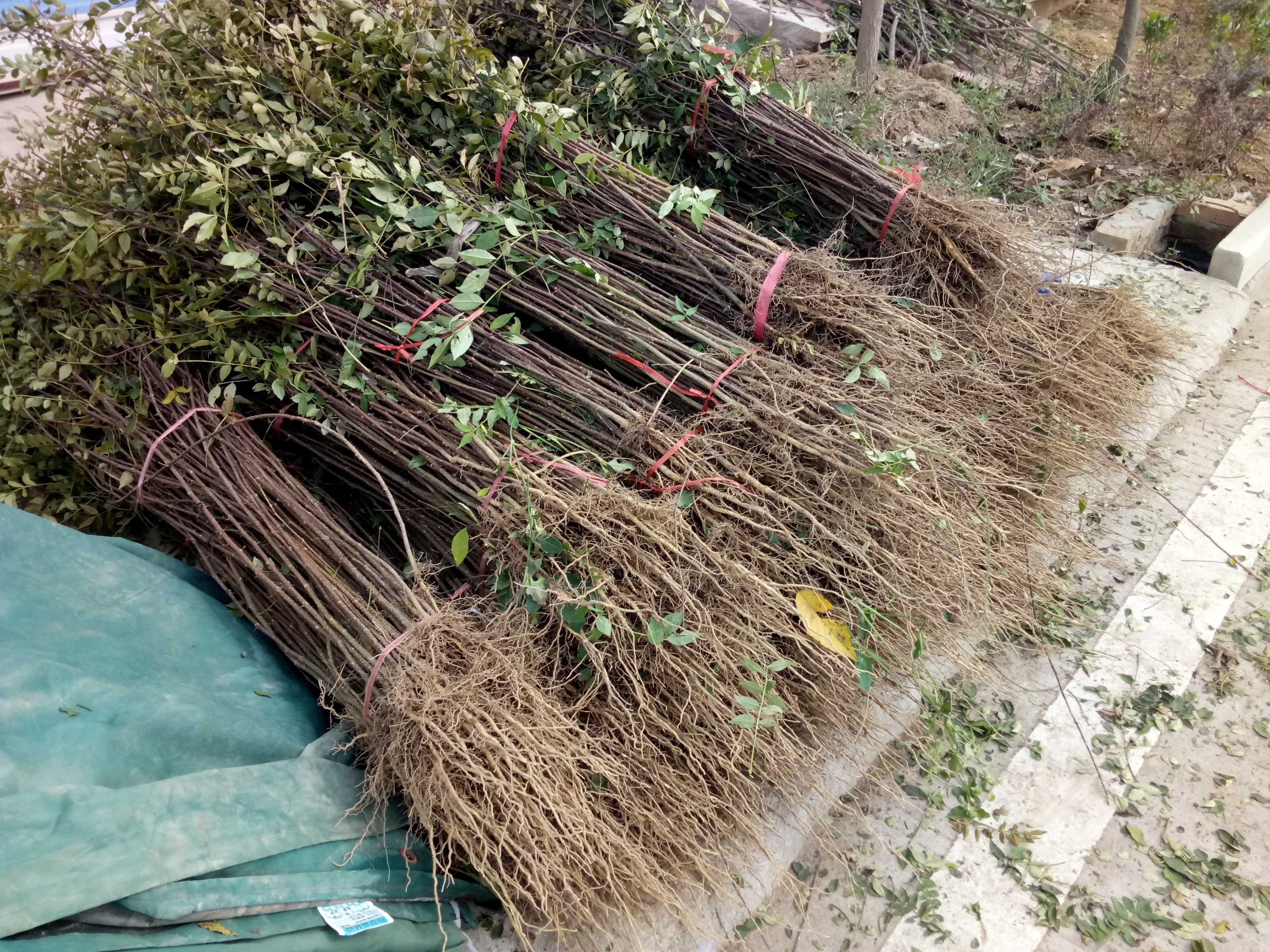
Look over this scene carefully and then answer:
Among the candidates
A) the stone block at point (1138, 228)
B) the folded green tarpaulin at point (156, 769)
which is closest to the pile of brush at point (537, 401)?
the folded green tarpaulin at point (156, 769)

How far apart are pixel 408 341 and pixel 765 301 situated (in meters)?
1.03

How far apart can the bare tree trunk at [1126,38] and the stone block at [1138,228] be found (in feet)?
4.35

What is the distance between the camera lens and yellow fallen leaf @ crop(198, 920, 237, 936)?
1620mm

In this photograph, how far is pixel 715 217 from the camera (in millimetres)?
2711

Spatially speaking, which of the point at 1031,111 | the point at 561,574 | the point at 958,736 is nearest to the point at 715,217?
the point at 561,574

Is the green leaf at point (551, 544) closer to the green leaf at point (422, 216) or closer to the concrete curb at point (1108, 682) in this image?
the green leaf at point (422, 216)

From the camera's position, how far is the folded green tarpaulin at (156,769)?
1562 mm

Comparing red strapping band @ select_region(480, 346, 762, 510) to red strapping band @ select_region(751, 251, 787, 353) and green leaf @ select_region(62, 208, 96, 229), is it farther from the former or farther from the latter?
green leaf @ select_region(62, 208, 96, 229)

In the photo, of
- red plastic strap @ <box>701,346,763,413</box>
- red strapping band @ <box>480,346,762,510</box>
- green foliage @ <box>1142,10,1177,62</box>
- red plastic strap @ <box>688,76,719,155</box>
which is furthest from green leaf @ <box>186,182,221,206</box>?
green foliage @ <box>1142,10,1177,62</box>

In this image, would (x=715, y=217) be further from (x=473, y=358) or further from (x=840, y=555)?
(x=840, y=555)

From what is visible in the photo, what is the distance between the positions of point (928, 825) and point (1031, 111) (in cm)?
482

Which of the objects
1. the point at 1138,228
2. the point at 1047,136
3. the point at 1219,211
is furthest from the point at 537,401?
the point at 1047,136

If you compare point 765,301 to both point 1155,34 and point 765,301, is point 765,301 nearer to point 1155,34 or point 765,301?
point 765,301

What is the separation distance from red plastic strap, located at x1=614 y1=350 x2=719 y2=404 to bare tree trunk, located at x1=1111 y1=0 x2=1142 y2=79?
4.52 meters
